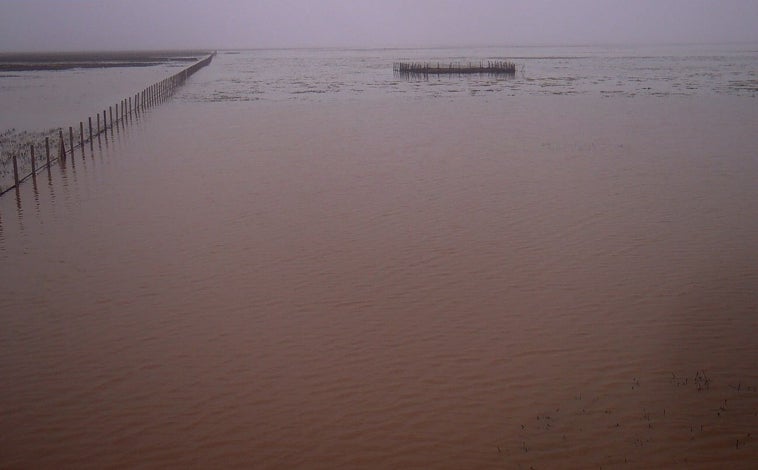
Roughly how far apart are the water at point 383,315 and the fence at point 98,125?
634 mm

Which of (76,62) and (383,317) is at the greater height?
(76,62)

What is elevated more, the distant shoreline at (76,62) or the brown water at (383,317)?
the distant shoreline at (76,62)

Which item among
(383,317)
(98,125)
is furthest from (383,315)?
(98,125)

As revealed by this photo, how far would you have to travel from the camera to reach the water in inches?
236

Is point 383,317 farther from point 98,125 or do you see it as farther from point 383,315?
point 98,125

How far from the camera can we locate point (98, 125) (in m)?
23.6

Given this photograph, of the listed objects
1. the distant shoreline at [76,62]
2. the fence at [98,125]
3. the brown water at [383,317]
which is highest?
the distant shoreline at [76,62]

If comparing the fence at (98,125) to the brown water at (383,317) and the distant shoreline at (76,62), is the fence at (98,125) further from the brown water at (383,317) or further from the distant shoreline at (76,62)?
the distant shoreline at (76,62)

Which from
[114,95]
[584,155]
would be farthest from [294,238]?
[114,95]

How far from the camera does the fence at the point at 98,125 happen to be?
1734cm

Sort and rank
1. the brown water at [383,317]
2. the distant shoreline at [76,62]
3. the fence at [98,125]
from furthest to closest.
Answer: the distant shoreline at [76,62]
the fence at [98,125]
the brown water at [383,317]

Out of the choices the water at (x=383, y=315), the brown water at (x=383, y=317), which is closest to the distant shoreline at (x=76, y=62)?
the water at (x=383, y=315)

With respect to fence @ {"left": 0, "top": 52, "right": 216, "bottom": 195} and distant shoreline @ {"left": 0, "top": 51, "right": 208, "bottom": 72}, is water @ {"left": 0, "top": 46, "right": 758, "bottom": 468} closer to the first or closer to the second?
fence @ {"left": 0, "top": 52, "right": 216, "bottom": 195}

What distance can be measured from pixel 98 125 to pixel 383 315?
1794 centimetres
